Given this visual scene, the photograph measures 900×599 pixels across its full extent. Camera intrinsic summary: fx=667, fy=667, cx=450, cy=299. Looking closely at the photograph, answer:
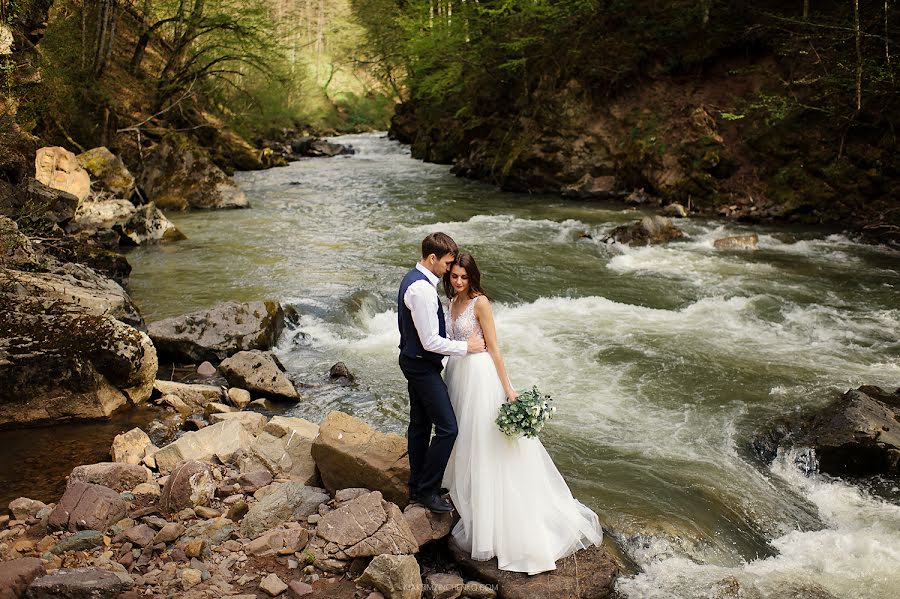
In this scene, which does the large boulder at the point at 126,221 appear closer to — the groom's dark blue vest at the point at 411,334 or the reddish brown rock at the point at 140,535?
the reddish brown rock at the point at 140,535

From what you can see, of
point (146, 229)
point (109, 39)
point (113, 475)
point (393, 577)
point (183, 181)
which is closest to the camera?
point (393, 577)

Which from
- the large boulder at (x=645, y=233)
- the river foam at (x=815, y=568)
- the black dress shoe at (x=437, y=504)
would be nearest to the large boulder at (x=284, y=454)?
the black dress shoe at (x=437, y=504)

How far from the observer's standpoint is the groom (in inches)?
182

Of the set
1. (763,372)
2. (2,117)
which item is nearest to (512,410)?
(763,372)

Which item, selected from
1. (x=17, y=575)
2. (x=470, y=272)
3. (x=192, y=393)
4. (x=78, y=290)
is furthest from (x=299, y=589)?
(x=78, y=290)

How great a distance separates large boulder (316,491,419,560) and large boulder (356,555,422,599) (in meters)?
0.22

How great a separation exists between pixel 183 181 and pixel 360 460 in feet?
61.6

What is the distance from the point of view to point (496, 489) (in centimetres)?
480

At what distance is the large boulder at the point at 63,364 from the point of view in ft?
23.1

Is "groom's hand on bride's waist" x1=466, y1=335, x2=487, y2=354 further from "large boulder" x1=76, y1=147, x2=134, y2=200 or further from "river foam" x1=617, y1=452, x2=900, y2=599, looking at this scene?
"large boulder" x1=76, y1=147, x2=134, y2=200

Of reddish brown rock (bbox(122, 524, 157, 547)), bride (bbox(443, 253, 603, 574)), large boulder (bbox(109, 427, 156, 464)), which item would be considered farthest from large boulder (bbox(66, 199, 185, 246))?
bride (bbox(443, 253, 603, 574))

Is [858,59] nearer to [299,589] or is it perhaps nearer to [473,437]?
[473,437]

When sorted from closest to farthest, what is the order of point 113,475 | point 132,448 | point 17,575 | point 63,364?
point 17,575 < point 113,475 < point 132,448 < point 63,364

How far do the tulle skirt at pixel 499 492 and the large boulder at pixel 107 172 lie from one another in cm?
1546
